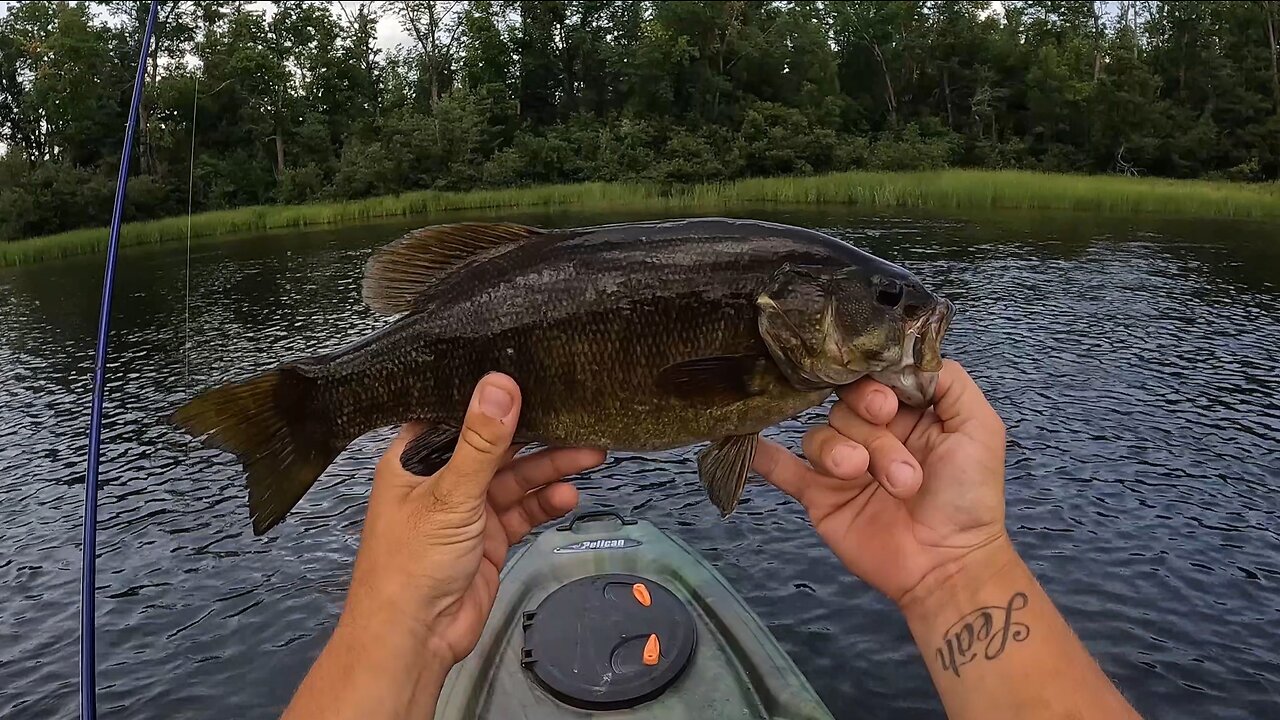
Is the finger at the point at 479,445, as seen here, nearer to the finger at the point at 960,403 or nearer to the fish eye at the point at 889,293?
the fish eye at the point at 889,293

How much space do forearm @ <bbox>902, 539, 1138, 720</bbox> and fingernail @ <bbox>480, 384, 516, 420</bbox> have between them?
1.54 metres

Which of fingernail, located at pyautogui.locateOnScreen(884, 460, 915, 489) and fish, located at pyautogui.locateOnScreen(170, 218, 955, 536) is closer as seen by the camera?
fingernail, located at pyautogui.locateOnScreen(884, 460, 915, 489)

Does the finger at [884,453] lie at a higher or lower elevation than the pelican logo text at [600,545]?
higher

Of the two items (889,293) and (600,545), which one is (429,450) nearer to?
(889,293)

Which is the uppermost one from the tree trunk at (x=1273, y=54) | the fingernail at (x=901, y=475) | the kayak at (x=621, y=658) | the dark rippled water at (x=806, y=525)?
the tree trunk at (x=1273, y=54)

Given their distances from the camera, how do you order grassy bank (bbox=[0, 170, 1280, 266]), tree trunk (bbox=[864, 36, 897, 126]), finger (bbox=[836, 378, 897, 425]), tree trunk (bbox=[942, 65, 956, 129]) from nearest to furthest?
finger (bbox=[836, 378, 897, 425])
grassy bank (bbox=[0, 170, 1280, 266])
tree trunk (bbox=[942, 65, 956, 129])
tree trunk (bbox=[864, 36, 897, 126])

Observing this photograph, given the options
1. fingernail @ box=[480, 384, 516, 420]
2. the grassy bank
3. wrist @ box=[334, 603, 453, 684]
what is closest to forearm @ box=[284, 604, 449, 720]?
wrist @ box=[334, 603, 453, 684]

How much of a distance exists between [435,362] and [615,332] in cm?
65

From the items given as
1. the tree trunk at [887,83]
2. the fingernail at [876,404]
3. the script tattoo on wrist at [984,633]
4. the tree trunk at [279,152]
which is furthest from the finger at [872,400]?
the tree trunk at [887,83]

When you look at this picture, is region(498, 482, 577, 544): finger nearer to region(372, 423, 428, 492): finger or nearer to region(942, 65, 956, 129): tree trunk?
region(372, 423, 428, 492): finger

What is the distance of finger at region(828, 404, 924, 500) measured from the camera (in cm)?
254

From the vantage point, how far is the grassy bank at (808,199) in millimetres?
30641

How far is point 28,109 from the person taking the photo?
174ft

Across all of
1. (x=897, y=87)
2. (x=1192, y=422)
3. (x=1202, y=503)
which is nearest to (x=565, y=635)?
(x=1202, y=503)
